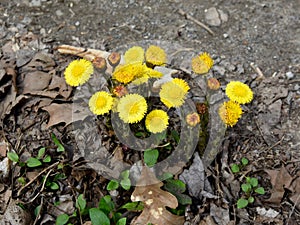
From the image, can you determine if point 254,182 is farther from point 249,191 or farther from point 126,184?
point 126,184

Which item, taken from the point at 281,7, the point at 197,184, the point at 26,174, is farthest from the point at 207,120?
the point at 281,7

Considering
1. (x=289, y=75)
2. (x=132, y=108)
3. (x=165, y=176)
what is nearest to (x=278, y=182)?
(x=165, y=176)

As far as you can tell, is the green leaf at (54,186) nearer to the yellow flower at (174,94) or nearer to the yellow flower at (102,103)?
the yellow flower at (102,103)

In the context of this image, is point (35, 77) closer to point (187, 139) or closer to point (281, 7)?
point (187, 139)

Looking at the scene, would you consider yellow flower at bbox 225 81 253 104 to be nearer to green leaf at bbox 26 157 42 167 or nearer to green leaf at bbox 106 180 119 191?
green leaf at bbox 106 180 119 191

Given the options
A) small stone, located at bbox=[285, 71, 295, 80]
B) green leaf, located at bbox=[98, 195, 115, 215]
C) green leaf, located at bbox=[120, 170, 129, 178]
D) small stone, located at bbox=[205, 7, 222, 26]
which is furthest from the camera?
small stone, located at bbox=[205, 7, 222, 26]

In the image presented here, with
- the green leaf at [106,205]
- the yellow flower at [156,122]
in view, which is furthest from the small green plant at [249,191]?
the green leaf at [106,205]

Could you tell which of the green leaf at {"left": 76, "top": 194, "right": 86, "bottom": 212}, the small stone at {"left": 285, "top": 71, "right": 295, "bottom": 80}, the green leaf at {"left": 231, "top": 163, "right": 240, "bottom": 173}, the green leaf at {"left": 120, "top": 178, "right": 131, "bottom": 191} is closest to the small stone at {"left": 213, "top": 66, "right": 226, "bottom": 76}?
the small stone at {"left": 285, "top": 71, "right": 295, "bottom": 80}
